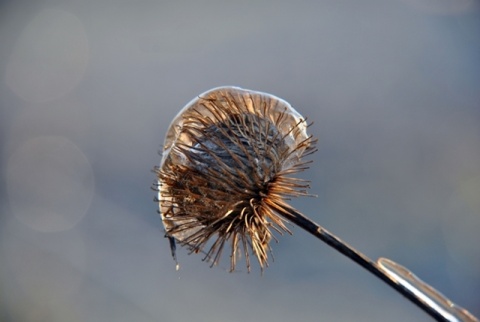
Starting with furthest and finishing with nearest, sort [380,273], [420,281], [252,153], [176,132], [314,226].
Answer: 1. [176,132]
2. [252,153]
3. [420,281]
4. [314,226]
5. [380,273]

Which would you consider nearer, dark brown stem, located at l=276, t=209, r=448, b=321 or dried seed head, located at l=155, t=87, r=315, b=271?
dark brown stem, located at l=276, t=209, r=448, b=321

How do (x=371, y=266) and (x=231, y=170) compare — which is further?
(x=231, y=170)

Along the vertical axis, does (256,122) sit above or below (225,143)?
above

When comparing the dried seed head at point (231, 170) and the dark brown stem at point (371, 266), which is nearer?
the dark brown stem at point (371, 266)

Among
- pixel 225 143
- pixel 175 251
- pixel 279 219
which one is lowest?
pixel 175 251

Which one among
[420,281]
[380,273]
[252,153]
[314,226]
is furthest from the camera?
[252,153]

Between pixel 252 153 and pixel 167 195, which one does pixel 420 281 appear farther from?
pixel 167 195

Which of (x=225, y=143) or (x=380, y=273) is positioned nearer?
(x=380, y=273)

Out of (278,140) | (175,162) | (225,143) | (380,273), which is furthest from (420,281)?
(175,162)
